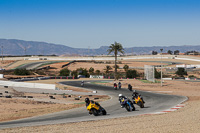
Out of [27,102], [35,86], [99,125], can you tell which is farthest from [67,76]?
[99,125]

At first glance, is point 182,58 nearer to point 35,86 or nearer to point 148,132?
point 35,86

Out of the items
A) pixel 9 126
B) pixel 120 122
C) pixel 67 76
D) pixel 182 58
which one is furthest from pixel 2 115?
pixel 182 58

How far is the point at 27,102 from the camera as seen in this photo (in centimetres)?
3197

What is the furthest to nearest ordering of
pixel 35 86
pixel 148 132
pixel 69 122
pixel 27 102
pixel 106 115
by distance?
pixel 35 86 → pixel 27 102 → pixel 106 115 → pixel 69 122 → pixel 148 132

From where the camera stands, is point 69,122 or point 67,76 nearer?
point 69,122

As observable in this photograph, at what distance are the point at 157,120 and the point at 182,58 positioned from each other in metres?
172

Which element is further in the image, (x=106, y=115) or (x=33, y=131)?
(x=106, y=115)

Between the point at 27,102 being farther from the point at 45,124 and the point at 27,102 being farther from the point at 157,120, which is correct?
the point at 157,120

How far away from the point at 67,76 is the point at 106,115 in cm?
6774

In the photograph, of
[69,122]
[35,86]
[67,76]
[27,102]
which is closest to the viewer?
[69,122]

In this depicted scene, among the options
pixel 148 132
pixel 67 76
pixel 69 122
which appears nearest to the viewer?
pixel 148 132

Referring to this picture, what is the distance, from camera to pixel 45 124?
19.7m

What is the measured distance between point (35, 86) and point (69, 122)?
111 ft

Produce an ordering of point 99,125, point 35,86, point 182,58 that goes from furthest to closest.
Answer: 1. point 182,58
2. point 35,86
3. point 99,125
